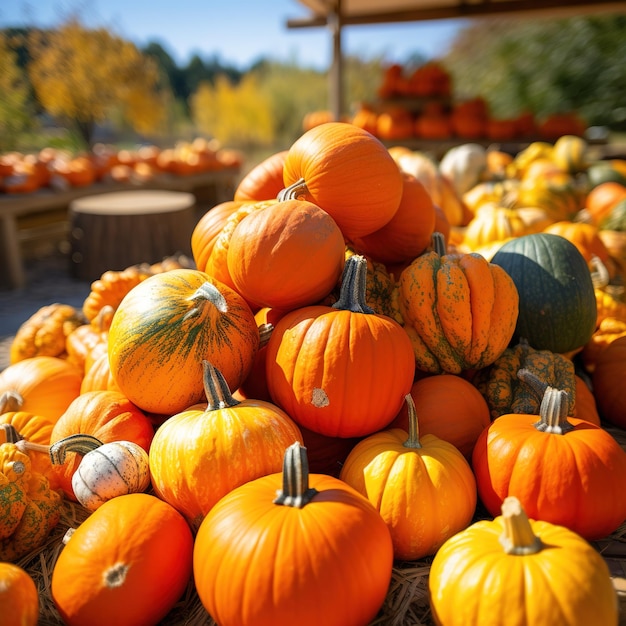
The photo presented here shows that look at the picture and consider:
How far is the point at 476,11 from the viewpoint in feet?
21.6

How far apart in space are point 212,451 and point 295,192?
88 centimetres

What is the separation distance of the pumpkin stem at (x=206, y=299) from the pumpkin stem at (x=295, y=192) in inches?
15.5

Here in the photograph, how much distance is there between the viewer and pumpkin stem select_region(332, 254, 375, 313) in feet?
5.46

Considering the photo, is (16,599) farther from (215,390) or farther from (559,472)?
(559,472)

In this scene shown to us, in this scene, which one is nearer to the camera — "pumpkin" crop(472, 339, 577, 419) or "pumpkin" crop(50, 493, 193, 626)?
"pumpkin" crop(50, 493, 193, 626)

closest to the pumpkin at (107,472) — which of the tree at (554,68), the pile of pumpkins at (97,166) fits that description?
the pile of pumpkins at (97,166)

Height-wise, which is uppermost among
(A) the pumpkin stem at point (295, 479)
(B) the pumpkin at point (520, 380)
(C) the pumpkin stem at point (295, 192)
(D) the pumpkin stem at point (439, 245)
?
(C) the pumpkin stem at point (295, 192)

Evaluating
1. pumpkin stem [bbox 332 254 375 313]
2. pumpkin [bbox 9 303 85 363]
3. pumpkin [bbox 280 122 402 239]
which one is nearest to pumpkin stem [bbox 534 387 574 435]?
pumpkin stem [bbox 332 254 375 313]

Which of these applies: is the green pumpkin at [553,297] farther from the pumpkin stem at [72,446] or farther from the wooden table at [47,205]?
the wooden table at [47,205]

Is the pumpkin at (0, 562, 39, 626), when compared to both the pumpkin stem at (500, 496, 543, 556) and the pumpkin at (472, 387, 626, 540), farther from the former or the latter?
the pumpkin at (472, 387, 626, 540)

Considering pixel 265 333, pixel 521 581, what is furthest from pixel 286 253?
pixel 521 581

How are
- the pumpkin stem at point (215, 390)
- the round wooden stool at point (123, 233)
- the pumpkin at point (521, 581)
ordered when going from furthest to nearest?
the round wooden stool at point (123, 233) < the pumpkin stem at point (215, 390) < the pumpkin at point (521, 581)

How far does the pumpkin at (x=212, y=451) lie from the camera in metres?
1.40

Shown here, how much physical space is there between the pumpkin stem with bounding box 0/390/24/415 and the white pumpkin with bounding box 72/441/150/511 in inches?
24.4
